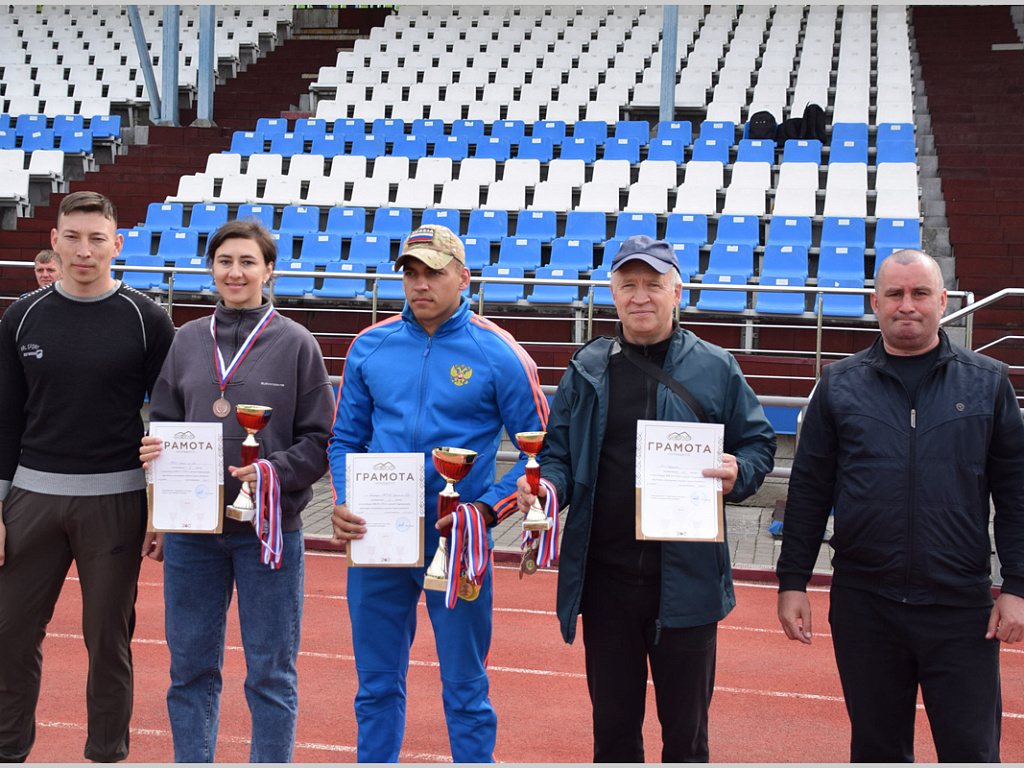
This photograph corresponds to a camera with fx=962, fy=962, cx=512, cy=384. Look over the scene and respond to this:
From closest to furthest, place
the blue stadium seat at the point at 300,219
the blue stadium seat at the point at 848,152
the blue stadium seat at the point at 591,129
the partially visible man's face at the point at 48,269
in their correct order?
the partially visible man's face at the point at 48,269 → the blue stadium seat at the point at 300,219 → the blue stadium seat at the point at 848,152 → the blue stadium seat at the point at 591,129

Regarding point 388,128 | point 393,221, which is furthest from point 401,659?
point 388,128

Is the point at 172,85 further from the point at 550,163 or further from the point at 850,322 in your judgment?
the point at 850,322

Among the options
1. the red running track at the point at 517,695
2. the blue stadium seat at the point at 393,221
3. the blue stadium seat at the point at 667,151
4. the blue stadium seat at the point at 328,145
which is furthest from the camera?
the blue stadium seat at the point at 328,145

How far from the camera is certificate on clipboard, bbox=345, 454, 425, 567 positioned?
2975mm

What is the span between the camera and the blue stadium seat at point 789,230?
11750mm

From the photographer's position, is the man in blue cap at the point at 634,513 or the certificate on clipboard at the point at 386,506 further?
the certificate on clipboard at the point at 386,506

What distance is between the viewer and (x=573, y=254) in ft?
38.3

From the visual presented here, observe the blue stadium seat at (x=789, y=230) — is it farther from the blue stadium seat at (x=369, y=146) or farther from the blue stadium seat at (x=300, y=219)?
the blue stadium seat at (x=369, y=146)

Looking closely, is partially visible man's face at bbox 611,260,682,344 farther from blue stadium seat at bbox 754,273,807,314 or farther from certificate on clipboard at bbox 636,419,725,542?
blue stadium seat at bbox 754,273,807,314

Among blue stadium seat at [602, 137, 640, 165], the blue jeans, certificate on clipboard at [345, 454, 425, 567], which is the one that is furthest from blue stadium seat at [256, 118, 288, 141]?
certificate on clipboard at [345, 454, 425, 567]

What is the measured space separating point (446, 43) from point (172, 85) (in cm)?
578

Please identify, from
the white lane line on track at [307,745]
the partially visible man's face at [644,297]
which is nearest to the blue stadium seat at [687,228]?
the white lane line on track at [307,745]

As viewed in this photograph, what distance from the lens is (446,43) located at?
2036 centimetres

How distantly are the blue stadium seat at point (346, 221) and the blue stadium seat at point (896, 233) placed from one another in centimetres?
649
